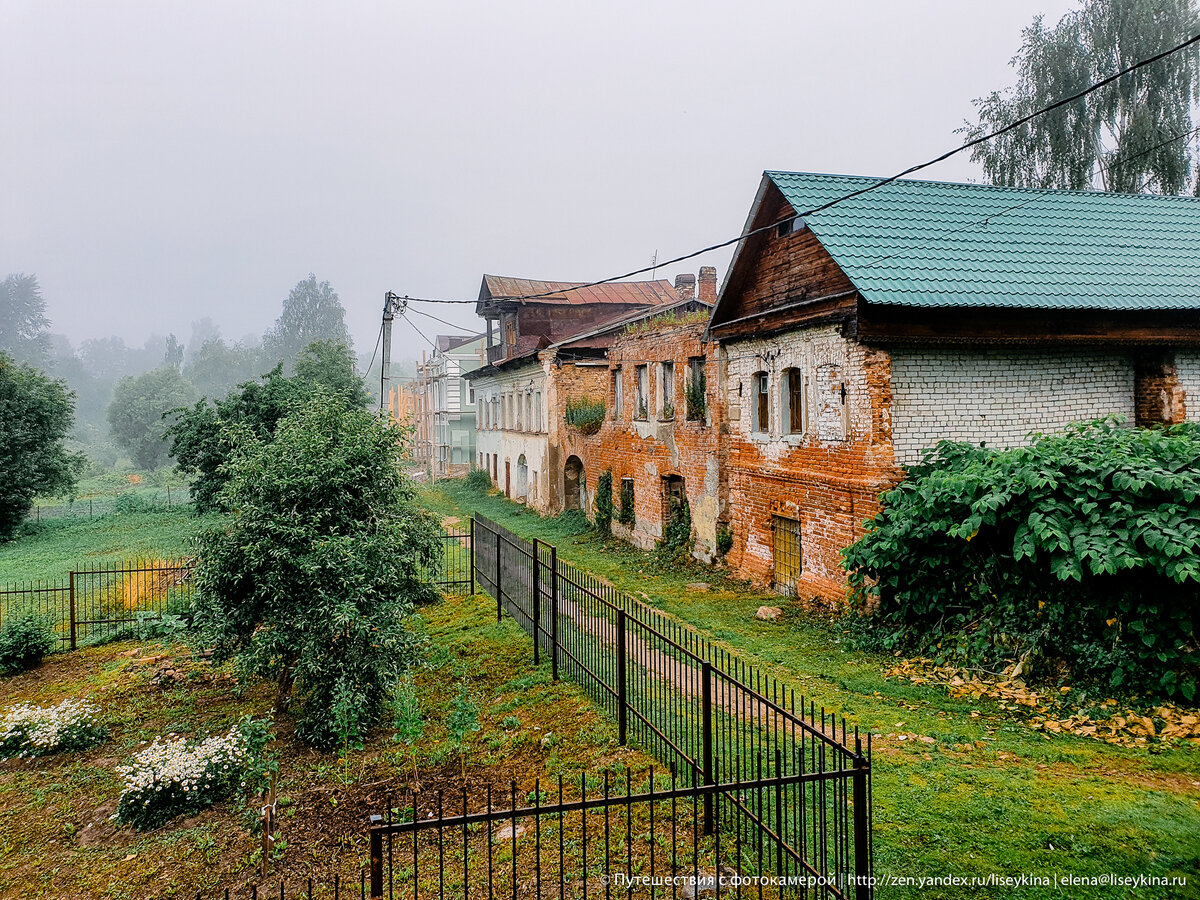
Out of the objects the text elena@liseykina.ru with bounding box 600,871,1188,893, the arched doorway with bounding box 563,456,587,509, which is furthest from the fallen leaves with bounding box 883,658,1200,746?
the arched doorway with bounding box 563,456,587,509

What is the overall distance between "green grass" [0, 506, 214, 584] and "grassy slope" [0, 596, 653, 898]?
10123 mm

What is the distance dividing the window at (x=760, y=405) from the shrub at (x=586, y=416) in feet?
29.0

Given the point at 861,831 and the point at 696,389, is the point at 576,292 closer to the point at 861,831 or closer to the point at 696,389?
the point at 696,389

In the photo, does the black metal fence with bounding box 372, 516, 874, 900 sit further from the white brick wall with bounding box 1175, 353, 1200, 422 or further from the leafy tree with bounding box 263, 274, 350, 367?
the leafy tree with bounding box 263, 274, 350, 367

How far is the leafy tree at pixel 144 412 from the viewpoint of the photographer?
67250 millimetres

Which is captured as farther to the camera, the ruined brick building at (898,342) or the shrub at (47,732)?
the ruined brick building at (898,342)

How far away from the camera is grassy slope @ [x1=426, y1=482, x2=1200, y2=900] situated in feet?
16.0

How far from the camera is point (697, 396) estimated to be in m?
17.0

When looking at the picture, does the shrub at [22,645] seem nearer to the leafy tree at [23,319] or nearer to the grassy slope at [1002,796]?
the grassy slope at [1002,796]

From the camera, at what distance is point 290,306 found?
308ft

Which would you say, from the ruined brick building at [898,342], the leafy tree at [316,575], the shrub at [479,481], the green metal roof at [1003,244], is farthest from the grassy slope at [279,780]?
the shrub at [479,481]

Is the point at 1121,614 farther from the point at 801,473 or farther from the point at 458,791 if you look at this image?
the point at 458,791

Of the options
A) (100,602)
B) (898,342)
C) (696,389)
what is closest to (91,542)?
(100,602)

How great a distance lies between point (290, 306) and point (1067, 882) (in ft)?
332
